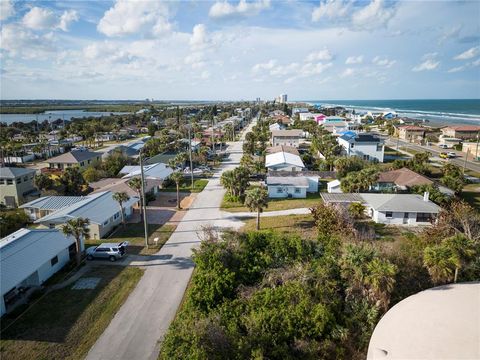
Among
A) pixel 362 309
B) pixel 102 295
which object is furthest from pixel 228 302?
pixel 102 295

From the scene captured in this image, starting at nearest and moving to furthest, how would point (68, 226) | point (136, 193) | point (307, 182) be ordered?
point (68, 226), point (136, 193), point (307, 182)

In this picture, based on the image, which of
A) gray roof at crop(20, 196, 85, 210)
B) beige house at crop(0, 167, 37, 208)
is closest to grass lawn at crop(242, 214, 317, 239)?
gray roof at crop(20, 196, 85, 210)

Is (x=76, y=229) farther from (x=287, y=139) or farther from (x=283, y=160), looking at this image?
(x=287, y=139)

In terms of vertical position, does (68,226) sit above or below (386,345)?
above

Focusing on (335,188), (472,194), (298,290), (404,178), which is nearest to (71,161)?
(335,188)

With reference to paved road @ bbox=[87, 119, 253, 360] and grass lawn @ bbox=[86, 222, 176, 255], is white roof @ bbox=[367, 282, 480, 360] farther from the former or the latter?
grass lawn @ bbox=[86, 222, 176, 255]

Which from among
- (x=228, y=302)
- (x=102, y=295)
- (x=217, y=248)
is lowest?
(x=102, y=295)

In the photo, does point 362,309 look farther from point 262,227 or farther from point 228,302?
point 262,227
